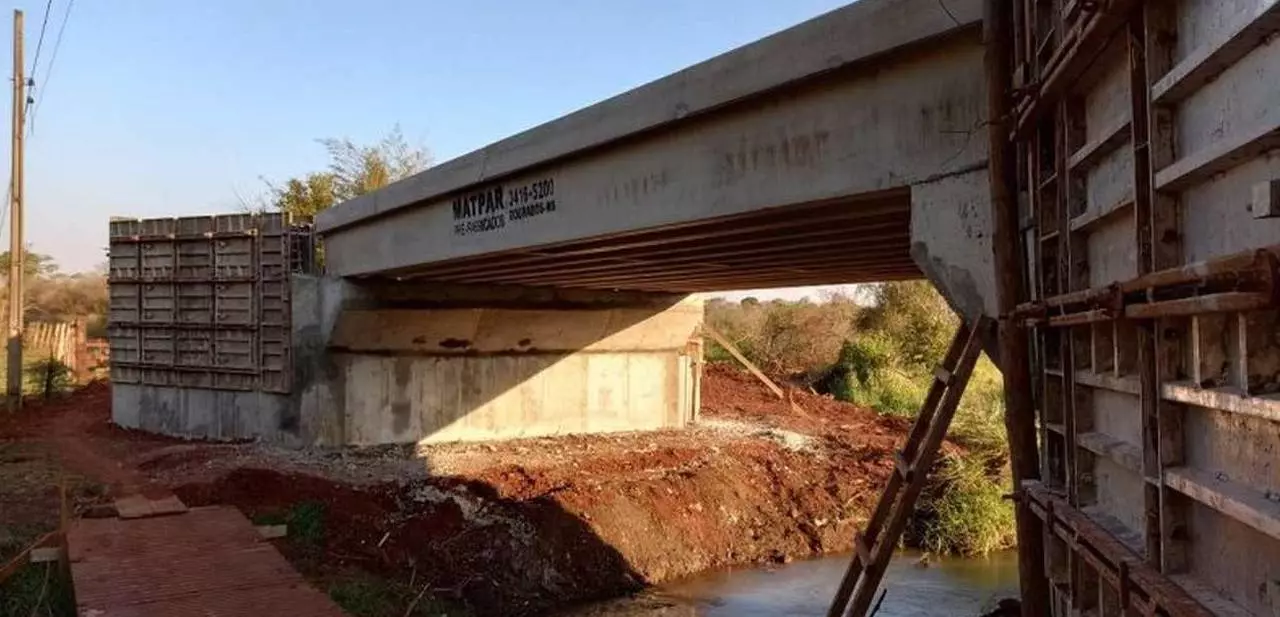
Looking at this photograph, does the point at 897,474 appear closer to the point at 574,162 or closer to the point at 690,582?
the point at 574,162

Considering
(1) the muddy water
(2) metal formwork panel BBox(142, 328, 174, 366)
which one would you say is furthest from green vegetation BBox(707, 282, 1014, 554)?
(2) metal formwork panel BBox(142, 328, 174, 366)

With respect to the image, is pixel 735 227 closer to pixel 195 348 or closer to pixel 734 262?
pixel 734 262

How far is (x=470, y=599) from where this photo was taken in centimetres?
1146

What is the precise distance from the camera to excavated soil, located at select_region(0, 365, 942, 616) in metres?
11.9

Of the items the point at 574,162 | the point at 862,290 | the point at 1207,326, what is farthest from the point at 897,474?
the point at 862,290

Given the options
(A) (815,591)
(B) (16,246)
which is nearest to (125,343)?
(B) (16,246)

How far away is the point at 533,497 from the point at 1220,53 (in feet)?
40.0

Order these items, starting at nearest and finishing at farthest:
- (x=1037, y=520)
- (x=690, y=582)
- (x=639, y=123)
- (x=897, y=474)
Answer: (x=1037, y=520) → (x=897, y=474) → (x=639, y=123) → (x=690, y=582)

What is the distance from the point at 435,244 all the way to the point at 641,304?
6.78 meters

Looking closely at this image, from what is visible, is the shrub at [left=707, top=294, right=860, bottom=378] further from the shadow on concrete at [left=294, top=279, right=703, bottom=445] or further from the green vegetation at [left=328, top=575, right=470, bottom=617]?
the green vegetation at [left=328, top=575, right=470, bottom=617]

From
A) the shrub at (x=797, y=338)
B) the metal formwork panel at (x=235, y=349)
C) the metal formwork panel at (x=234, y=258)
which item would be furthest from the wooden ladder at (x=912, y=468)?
the shrub at (x=797, y=338)

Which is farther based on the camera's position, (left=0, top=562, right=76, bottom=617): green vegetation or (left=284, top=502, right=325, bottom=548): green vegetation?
(left=284, top=502, right=325, bottom=548): green vegetation

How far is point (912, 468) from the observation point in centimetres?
610

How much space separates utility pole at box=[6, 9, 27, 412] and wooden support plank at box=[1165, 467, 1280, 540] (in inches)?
943
